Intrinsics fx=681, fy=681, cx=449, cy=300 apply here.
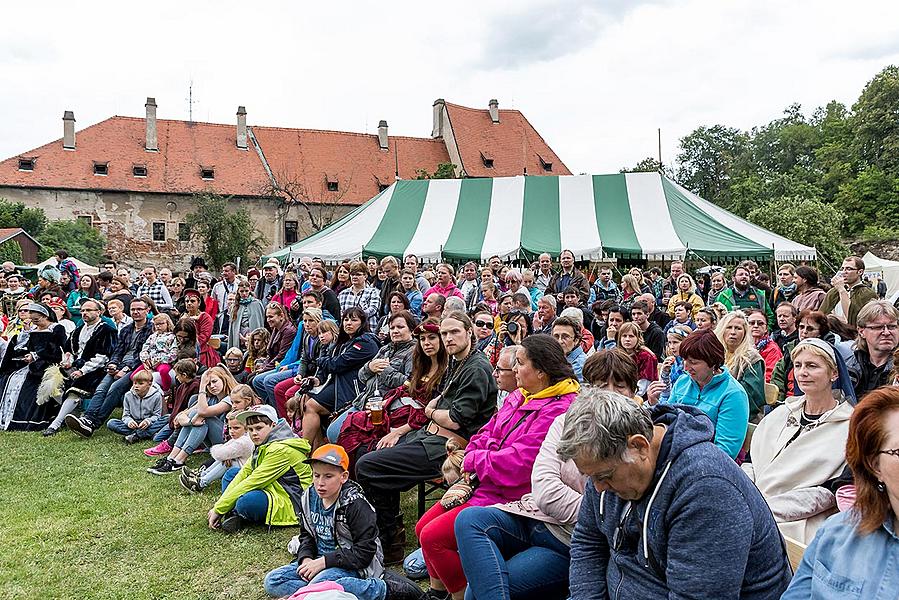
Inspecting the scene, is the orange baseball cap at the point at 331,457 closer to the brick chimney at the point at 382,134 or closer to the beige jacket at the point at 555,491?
the beige jacket at the point at 555,491

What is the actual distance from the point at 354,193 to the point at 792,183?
2165 cm

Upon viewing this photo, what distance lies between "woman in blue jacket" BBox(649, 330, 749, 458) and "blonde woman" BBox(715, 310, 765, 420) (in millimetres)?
669

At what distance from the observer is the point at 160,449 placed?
6.30 metres

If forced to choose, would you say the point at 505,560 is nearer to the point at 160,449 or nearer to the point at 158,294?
the point at 160,449

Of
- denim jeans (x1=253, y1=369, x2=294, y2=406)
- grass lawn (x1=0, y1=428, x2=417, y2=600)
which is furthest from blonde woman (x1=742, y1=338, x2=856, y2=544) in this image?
denim jeans (x1=253, y1=369, x2=294, y2=406)

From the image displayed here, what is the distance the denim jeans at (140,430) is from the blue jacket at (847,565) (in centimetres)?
651

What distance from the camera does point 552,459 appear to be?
2709 mm

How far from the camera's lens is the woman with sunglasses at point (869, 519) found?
4.89ft

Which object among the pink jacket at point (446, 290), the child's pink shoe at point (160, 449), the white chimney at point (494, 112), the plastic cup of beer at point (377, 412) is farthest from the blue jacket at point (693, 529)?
the white chimney at point (494, 112)

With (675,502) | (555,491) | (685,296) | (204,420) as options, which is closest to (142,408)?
(204,420)

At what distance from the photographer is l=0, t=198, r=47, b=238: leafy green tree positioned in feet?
94.8

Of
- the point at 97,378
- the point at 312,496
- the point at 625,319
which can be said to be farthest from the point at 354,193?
the point at 312,496

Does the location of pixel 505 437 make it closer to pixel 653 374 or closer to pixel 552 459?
→ pixel 552 459

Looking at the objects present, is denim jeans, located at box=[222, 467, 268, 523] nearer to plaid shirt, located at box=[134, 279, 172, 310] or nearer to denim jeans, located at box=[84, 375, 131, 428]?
denim jeans, located at box=[84, 375, 131, 428]
